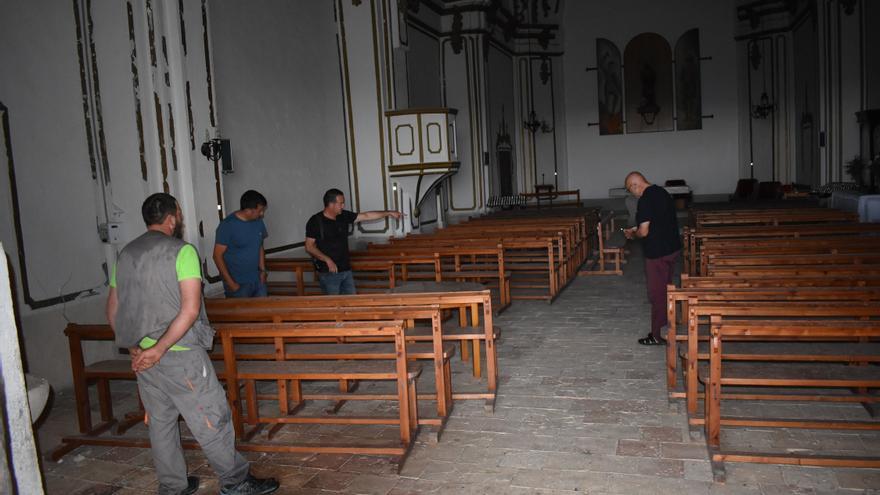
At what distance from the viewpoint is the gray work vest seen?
3.20 meters

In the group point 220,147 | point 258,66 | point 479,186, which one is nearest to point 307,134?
point 258,66

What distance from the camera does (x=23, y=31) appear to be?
570 cm

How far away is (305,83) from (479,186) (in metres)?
6.29

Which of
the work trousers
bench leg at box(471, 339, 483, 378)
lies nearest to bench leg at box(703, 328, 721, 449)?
bench leg at box(471, 339, 483, 378)

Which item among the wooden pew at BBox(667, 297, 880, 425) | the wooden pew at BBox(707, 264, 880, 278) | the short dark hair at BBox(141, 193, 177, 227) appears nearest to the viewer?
the short dark hair at BBox(141, 193, 177, 227)

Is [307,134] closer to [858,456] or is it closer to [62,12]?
[62,12]

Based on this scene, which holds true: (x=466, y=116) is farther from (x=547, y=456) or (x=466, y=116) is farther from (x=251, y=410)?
(x=547, y=456)

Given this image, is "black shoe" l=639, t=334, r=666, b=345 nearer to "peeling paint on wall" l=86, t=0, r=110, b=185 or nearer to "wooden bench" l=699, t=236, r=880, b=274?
"wooden bench" l=699, t=236, r=880, b=274

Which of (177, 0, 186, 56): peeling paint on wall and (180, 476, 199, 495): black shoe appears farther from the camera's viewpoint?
(177, 0, 186, 56): peeling paint on wall

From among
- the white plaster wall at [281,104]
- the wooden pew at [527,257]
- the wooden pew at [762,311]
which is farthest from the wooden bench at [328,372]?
the white plaster wall at [281,104]

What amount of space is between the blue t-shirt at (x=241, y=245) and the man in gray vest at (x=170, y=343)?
2391 mm

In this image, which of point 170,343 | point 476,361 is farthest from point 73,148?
point 476,361

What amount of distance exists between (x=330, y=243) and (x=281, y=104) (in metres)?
3.86

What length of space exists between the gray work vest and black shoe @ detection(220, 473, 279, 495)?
79cm
